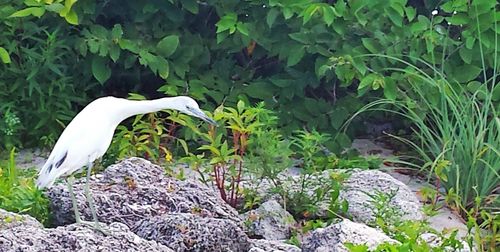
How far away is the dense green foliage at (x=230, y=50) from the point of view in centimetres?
469

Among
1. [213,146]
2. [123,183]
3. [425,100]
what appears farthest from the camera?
[425,100]

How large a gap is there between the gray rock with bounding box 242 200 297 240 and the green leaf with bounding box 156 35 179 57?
5.05ft

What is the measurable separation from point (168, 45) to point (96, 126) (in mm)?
2108

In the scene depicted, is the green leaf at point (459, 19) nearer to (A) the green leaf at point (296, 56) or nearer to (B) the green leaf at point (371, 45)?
(B) the green leaf at point (371, 45)

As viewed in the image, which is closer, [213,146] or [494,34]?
[213,146]

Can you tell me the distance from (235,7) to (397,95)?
107 cm

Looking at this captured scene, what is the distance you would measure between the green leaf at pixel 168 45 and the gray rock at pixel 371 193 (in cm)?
141

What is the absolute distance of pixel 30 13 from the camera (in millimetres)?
4719

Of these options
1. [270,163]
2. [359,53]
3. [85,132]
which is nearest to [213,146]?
[270,163]

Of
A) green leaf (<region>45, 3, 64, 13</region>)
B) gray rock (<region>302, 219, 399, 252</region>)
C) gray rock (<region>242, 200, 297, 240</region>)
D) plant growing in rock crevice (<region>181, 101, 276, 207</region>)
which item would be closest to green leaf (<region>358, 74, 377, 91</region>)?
plant growing in rock crevice (<region>181, 101, 276, 207</region>)

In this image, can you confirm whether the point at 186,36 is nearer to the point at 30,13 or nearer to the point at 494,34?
the point at 30,13

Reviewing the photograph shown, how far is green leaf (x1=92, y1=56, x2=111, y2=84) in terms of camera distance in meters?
5.07

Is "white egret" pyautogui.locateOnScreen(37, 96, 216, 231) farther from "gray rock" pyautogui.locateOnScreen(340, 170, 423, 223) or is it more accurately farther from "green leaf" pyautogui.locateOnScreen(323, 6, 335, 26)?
"green leaf" pyautogui.locateOnScreen(323, 6, 335, 26)

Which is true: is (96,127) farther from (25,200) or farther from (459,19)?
(459,19)
